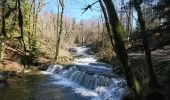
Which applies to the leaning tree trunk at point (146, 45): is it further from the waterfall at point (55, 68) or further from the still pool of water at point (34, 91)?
the waterfall at point (55, 68)

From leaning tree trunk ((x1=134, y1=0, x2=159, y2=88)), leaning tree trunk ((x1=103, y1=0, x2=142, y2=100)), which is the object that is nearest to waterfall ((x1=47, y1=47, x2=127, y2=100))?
leaning tree trunk ((x1=134, y1=0, x2=159, y2=88))

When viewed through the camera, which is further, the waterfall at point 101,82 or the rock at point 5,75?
the rock at point 5,75

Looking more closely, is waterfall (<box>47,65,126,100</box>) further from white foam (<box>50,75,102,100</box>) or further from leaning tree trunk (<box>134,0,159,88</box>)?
leaning tree trunk (<box>134,0,159,88</box>)

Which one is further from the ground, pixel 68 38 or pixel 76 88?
pixel 68 38

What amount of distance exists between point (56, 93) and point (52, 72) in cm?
1080

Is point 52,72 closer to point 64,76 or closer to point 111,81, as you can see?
point 64,76

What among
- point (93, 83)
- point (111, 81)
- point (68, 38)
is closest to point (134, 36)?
point (111, 81)

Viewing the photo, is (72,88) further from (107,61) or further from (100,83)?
(107,61)

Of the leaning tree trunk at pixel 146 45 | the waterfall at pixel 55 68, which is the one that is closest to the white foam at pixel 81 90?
the waterfall at pixel 55 68

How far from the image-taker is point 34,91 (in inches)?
709

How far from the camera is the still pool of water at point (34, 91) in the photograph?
1619 centimetres

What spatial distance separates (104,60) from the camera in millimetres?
33281

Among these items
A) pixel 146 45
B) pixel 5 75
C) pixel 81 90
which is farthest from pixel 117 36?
pixel 5 75

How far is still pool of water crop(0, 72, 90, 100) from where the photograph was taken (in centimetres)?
1619
